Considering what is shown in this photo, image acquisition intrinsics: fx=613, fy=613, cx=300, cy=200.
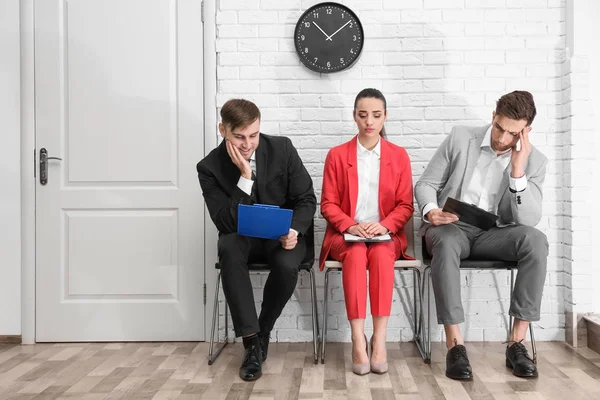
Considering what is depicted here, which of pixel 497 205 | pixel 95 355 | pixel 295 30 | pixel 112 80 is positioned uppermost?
pixel 295 30

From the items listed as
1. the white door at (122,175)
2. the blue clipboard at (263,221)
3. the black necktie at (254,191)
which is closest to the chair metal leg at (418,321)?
the blue clipboard at (263,221)

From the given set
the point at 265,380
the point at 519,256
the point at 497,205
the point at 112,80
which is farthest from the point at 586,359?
the point at 112,80

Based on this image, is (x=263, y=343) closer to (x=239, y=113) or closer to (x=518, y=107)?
(x=239, y=113)

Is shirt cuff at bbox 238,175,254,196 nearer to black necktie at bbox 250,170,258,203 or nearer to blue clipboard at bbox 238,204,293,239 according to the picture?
black necktie at bbox 250,170,258,203

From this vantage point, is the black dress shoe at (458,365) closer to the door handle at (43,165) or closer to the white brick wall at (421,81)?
the white brick wall at (421,81)

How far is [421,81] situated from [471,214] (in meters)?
1.01

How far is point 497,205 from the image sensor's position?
9.72 feet

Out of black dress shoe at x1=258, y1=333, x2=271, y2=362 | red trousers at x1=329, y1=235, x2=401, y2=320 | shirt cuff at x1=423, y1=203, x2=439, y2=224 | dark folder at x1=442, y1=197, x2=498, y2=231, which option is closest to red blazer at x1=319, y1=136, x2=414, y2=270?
shirt cuff at x1=423, y1=203, x2=439, y2=224

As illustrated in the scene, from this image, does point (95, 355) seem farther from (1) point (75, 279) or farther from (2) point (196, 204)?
(2) point (196, 204)

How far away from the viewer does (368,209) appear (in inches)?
122

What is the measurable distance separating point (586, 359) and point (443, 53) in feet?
5.68

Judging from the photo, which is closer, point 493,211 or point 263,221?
point 263,221

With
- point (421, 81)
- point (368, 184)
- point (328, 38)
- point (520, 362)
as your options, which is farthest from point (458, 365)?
point (328, 38)

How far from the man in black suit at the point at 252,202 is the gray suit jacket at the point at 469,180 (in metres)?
0.60
